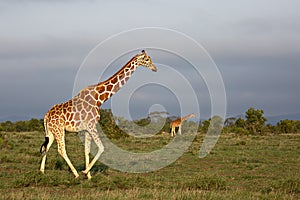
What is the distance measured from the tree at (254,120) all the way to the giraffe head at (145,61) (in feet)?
89.3

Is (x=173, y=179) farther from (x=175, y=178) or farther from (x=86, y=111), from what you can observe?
(x=86, y=111)

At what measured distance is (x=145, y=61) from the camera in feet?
38.4

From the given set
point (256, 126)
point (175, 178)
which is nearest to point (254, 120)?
point (256, 126)

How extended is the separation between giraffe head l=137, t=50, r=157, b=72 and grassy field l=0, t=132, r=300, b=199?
2892 mm

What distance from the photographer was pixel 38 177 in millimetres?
10109

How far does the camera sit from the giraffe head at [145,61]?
38.1 ft

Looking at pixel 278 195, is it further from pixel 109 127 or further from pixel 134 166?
pixel 109 127

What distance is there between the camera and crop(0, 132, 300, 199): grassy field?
8.70 m

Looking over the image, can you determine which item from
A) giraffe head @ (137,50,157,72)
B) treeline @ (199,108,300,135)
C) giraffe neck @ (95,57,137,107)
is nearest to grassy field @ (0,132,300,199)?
giraffe neck @ (95,57,137,107)

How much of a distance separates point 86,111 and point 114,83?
1.13 m

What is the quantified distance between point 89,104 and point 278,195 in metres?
5.27

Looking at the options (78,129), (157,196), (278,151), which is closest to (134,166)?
(78,129)

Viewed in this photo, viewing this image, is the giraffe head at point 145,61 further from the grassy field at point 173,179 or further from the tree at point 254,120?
the tree at point 254,120

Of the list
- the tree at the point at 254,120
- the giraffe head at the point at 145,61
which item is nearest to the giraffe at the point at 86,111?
the giraffe head at the point at 145,61
